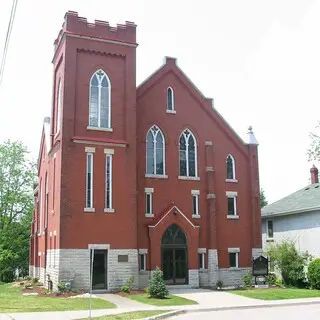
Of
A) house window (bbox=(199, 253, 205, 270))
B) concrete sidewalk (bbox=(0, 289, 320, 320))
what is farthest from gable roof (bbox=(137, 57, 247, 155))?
concrete sidewalk (bbox=(0, 289, 320, 320))

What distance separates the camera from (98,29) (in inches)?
1228

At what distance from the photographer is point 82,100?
99.0 ft

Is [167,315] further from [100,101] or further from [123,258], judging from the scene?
[100,101]

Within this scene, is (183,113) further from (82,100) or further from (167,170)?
(82,100)

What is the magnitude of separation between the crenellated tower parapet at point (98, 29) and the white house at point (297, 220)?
1702 cm

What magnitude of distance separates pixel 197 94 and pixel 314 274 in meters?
14.4

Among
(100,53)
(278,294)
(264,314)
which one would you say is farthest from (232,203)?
(264,314)

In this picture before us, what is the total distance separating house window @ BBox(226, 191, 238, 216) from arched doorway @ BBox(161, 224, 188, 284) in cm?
474

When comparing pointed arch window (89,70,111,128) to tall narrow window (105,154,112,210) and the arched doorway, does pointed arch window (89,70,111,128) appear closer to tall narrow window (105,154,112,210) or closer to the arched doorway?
tall narrow window (105,154,112,210)

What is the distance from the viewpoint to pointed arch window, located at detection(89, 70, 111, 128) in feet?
100.0

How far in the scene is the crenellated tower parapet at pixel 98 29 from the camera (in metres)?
30.4

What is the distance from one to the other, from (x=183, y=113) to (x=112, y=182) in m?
7.97

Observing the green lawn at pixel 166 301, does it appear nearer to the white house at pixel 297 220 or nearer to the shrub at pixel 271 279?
the shrub at pixel 271 279

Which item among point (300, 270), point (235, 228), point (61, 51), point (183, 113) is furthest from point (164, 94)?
point (300, 270)
